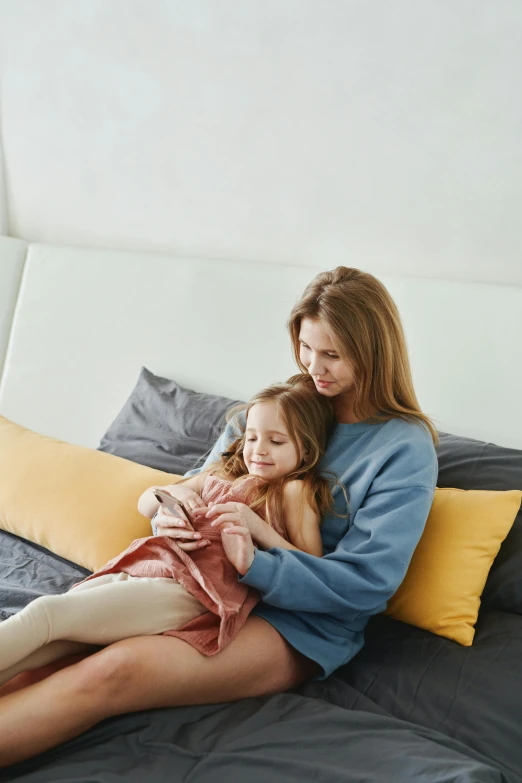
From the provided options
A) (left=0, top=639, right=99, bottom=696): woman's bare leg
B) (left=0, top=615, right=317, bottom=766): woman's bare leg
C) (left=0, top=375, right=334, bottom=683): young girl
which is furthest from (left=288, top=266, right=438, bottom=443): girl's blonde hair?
(left=0, top=639, right=99, bottom=696): woman's bare leg

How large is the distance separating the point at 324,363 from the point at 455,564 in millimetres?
447

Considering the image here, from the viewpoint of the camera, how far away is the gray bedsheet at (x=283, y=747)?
3.91ft

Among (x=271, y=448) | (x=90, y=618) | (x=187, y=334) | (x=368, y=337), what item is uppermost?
(x=368, y=337)

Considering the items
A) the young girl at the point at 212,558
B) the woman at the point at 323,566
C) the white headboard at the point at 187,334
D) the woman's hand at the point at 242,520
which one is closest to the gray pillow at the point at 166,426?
the white headboard at the point at 187,334

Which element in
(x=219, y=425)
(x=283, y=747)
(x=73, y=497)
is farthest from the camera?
(x=219, y=425)

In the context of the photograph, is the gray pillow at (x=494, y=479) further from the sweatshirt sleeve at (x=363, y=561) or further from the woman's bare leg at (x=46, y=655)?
the woman's bare leg at (x=46, y=655)

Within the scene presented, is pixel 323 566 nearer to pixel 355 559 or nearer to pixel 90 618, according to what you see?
pixel 355 559

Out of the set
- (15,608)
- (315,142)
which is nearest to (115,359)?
(315,142)

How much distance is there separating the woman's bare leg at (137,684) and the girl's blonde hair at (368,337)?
1.57 ft

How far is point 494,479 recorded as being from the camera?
1.75 meters

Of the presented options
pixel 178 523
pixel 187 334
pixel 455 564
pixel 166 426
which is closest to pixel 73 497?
pixel 166 426

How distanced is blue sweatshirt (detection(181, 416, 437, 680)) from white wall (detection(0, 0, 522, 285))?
72cm

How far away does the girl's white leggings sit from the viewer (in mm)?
1287

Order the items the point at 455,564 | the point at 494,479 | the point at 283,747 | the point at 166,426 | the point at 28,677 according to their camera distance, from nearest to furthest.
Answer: the point at 283,747
the point at 28,677
the point at 455,564
the point at 494,479
the point at 166,426
